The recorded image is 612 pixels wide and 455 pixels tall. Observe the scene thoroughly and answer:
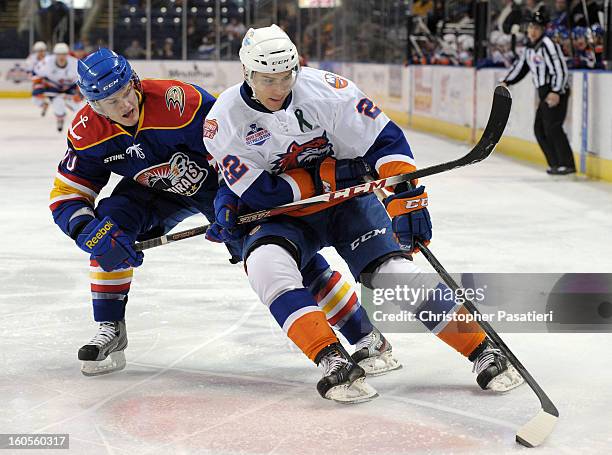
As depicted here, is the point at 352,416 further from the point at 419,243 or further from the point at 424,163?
the point at 424,163

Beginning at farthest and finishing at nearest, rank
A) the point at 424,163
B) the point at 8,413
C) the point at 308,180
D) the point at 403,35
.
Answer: the point at 403,35
the point at 424,163
the point at 308,180
the point at 8,413

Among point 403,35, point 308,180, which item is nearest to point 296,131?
point 308,180

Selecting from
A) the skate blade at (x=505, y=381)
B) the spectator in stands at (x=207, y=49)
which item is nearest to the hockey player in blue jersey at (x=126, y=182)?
the skate blade at (x=505, y=381)

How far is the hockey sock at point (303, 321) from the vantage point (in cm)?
259

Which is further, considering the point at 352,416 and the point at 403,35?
the point at 403,35

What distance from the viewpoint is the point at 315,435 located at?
2416mm

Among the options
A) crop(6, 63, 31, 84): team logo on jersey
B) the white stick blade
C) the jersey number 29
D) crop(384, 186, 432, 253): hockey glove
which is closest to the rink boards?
crop(384, 186, 432, 253): hockey glove

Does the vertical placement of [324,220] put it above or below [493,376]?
above

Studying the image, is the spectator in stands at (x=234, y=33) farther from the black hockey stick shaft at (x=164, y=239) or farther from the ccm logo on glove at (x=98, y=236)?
the ccm logo on glove at (x=98, y=236)

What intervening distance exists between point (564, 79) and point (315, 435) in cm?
581

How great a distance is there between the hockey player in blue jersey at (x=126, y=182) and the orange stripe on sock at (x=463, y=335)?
0.35m

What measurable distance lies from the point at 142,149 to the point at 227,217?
0.36 meters

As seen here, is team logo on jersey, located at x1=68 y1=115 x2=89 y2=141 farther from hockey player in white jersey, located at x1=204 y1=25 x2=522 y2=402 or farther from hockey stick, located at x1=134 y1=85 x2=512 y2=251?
hockey stick, located at x1=134 y1=85 x2=512 y2=251

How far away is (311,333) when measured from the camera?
102 inches
